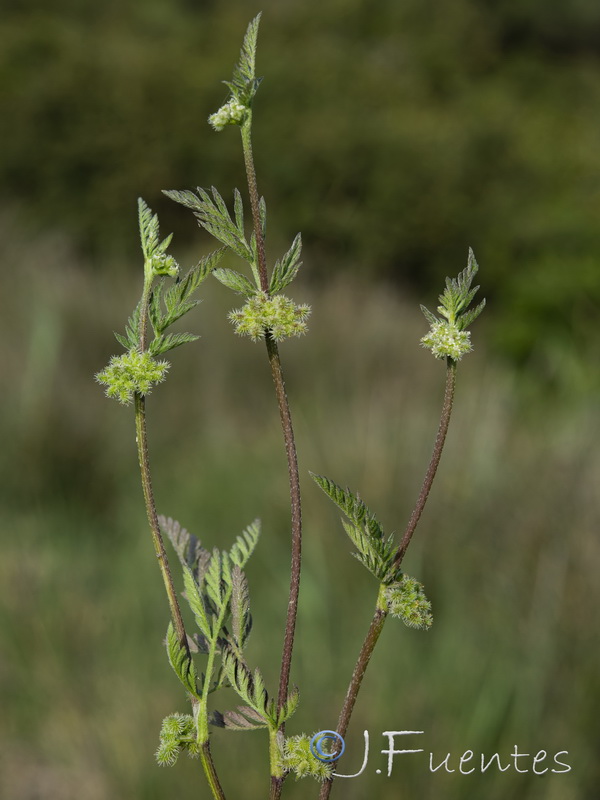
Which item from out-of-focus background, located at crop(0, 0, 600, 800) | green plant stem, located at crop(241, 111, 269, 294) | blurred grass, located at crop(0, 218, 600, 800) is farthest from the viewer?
out-of-focus background, located at crop(0, 0, 600, 800)

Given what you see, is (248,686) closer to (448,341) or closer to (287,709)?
(287,709)

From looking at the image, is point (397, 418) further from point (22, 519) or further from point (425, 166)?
point (425, 166)

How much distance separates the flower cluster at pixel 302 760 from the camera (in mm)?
245

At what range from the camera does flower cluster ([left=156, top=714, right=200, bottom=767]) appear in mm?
257

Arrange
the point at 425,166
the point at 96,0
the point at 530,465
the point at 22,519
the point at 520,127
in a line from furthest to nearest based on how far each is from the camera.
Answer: the point at 96,0 → the point at 520,127 → the point at 425,166 → the point at 22,519 → the point at 530,465

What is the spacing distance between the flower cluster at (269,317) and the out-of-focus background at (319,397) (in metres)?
1.43

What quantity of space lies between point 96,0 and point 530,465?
32.5 feet

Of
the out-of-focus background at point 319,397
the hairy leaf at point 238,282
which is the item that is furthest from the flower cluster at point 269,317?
the out-of-focus background at point 319,397

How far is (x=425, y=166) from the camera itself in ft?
25.2

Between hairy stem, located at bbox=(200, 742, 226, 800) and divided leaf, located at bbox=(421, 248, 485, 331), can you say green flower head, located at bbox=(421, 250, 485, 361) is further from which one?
hairy stem, located at bbox=(200, 742, 226, 800)

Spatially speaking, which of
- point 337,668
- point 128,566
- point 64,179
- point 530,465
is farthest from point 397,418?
point 64,179

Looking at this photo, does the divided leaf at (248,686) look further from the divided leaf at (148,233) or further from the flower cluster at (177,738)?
the divided leaf at (148,233)

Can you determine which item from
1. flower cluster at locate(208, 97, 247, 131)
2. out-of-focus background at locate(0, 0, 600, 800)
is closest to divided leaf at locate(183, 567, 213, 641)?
flower cluster at locate(208, 97, 247, 131)

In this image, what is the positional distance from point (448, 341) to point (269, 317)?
0.05 m
